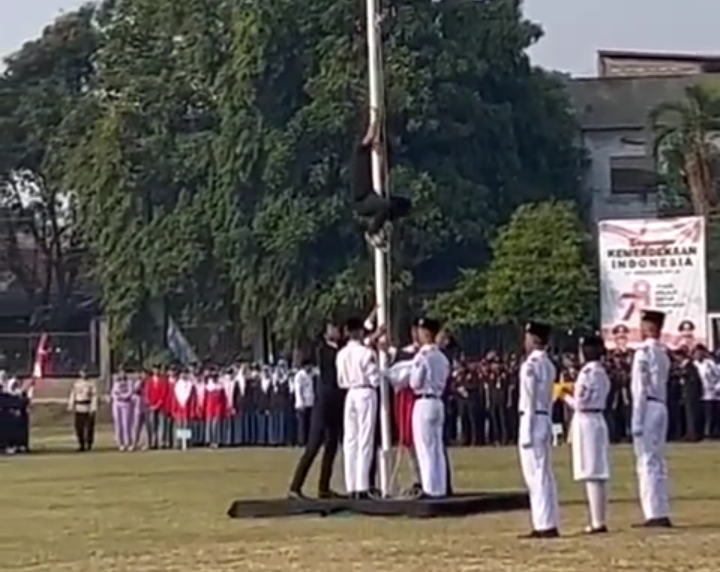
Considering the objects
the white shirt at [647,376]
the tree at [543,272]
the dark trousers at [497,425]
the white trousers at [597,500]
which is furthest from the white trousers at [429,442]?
the tree at [543,272]

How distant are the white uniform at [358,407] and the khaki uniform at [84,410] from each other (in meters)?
24.8

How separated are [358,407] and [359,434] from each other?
0.30m

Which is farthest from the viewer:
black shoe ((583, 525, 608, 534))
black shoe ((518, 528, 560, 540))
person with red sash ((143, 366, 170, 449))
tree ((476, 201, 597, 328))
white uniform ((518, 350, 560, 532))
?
tree ((476, 201, 597, 328))

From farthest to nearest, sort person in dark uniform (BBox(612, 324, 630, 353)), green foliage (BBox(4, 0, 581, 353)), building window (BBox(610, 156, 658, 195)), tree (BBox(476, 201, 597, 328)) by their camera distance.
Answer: building window (BBox(610, 156, 658, 195))
green foliage (BBox(4, 0, 581, 353))
tree (BBox(476, 201, 597, 328))
person in dark uniform (BBox(612, 324, 630, 353))

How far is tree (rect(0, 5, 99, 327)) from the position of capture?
86188 mm

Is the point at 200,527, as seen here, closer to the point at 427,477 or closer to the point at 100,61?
the point at 427,477

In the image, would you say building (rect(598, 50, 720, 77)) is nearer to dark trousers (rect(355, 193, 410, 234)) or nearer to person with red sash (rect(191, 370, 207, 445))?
person with red sash (rect(191, 370, 207, 445))

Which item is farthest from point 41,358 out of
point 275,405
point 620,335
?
point 620,335

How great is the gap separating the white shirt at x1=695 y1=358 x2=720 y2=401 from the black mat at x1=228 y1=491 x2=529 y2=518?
18910 mm

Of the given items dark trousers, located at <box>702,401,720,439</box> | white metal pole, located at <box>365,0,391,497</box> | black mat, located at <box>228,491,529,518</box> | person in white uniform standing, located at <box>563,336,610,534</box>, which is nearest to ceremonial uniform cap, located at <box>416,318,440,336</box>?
white metal pole, located at <box>365,0,391,497</box>

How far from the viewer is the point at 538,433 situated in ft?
71.4

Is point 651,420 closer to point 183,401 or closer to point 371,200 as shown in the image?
point 371,200

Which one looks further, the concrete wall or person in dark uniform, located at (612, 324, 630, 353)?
the concrete wall

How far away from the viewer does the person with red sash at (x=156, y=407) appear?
169 feet
